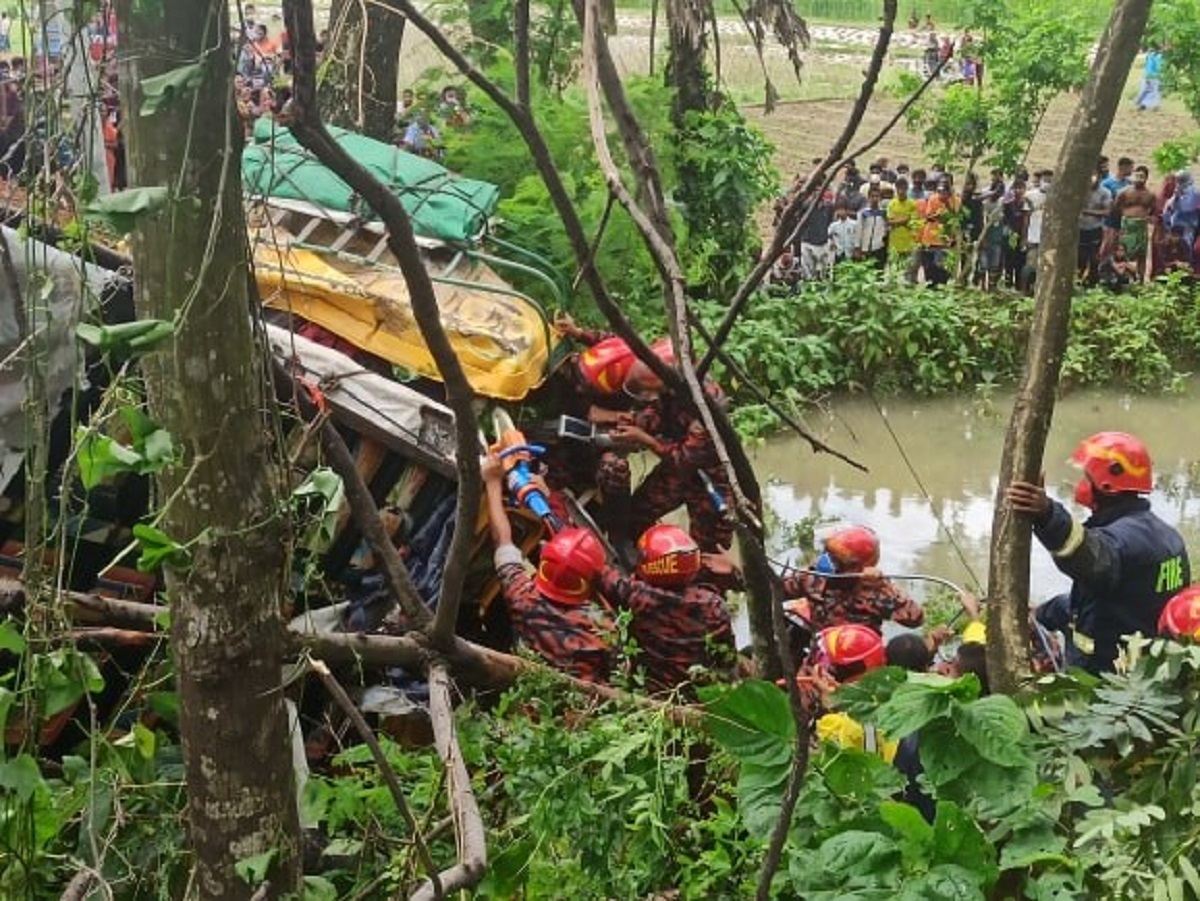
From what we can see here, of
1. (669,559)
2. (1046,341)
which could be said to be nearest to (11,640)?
(1046,341)

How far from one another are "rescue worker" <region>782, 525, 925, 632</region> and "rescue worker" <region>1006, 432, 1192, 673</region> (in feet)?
2.43

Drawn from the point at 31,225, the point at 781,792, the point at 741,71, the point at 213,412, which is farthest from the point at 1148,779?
the point at 741,71

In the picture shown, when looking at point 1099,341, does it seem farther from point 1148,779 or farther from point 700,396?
point 700,396

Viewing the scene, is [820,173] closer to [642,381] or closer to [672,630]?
[672,630]

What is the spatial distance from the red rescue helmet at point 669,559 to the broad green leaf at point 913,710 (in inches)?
95.4

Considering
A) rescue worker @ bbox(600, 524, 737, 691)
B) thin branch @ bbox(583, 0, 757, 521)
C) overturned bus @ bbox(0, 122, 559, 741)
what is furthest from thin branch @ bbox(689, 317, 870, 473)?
rescue worker @ bbox(600, 524, 737, 691)

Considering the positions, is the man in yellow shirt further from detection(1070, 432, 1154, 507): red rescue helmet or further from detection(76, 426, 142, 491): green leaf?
detection(76, 426, 142, 491): green leaf

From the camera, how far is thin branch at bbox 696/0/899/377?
8.66 ft

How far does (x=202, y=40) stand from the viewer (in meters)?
2.34

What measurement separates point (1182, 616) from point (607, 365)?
2561mm

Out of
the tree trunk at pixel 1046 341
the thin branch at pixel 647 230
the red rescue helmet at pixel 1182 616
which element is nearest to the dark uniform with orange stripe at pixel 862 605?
the red rescue helmet at pixel 1182 616

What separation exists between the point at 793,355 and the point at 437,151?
304 cm

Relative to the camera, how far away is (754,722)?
2904mm

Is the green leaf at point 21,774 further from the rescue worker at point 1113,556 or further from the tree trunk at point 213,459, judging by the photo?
the rescue worker at point 1113,556
